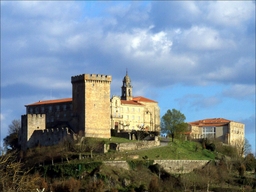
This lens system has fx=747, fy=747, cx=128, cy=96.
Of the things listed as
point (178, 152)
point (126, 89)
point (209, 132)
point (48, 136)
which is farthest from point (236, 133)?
point (48, 136)

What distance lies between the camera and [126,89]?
305ft

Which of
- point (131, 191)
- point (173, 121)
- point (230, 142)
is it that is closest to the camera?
point (131, 191)

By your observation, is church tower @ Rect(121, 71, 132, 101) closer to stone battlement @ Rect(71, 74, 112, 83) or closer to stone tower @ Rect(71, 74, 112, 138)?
stone battlement @ Rect(71, 74, 112, 83)

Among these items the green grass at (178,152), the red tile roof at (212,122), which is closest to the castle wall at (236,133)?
the red tile roof at (212,122)

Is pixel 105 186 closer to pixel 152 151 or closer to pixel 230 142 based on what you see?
pixel 152 151

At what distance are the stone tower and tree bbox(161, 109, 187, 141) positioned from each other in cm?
1084

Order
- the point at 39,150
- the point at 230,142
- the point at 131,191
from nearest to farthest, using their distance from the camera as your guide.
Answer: the point at 131,191
the point at 39,150
the point at 230,142

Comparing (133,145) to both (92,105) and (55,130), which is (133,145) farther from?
(55,130)

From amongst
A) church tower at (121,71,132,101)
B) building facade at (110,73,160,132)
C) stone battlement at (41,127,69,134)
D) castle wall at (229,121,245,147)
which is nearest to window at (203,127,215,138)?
castle wall at (229,121,245,147)

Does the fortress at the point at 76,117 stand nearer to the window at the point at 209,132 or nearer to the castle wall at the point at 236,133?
the castle wall at the point at 236,133

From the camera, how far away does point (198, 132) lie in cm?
9512

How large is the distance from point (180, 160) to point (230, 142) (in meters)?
22.8

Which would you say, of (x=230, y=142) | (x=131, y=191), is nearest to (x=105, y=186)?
(x=131, y=191)

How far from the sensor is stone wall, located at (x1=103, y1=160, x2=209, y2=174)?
6501 cm
